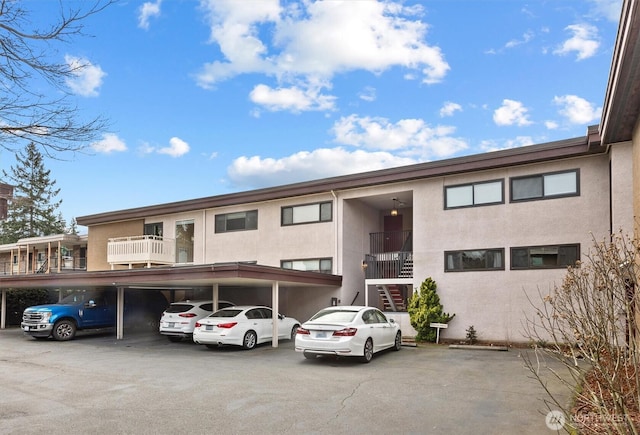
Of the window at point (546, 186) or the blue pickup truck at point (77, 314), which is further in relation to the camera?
the blue pickup truck at point (77, 314)

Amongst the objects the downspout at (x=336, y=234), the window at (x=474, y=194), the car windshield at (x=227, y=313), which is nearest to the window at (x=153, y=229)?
the downspout at (x=336, y=234)

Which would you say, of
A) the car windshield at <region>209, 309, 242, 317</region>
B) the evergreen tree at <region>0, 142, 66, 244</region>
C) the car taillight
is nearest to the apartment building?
the car windshield at <region>209, 309, 242, 317</region>

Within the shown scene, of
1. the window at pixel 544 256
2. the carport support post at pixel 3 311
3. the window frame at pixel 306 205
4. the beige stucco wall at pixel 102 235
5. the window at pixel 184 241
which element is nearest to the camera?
the window at pixel 544 256

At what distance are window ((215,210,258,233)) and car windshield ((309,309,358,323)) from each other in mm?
9511

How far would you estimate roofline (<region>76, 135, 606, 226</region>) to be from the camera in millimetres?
15305

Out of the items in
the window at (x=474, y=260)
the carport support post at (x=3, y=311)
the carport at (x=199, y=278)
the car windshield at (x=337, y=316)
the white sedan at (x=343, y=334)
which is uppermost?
the window at (x=474, y=260)

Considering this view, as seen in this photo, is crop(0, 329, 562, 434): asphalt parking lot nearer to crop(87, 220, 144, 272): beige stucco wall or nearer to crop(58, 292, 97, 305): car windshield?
crop(58, 292, 97, 305): car windshield

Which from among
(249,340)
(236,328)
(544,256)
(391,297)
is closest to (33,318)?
(236,328)

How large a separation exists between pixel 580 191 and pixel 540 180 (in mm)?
1258

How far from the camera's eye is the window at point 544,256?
601 inches

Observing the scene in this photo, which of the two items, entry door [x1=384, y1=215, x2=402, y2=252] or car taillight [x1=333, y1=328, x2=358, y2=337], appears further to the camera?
entry door [x1=384, y1=215, x2=402, y2=252]

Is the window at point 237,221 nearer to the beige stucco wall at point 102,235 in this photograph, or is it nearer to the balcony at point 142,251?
the balcony at point 142,251

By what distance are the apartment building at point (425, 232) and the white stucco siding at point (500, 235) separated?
0.03 m

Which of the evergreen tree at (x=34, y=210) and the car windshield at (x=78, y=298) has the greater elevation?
the evergreen tree at (x=34, y=210)
